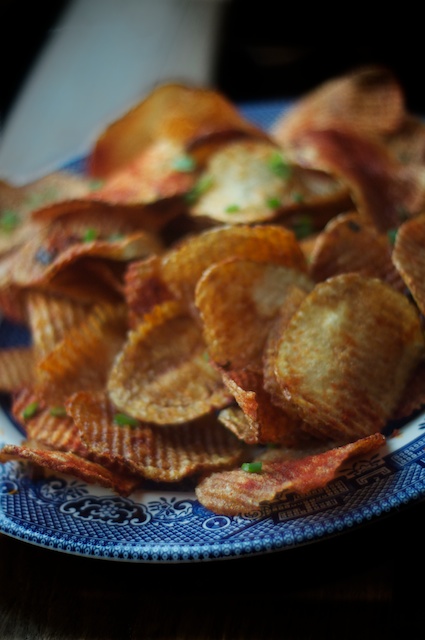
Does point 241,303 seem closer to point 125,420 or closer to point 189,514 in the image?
point 125,420

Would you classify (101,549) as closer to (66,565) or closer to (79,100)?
(66,565)

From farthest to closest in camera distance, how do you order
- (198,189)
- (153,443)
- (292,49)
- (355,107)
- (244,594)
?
(292,49)
(355,107)
(198,189)
(153,443)
(244,594)

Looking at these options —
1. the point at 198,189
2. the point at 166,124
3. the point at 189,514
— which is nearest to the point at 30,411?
the point at 189,514

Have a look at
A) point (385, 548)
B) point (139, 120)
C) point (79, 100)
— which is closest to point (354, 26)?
→ point (79, 100)

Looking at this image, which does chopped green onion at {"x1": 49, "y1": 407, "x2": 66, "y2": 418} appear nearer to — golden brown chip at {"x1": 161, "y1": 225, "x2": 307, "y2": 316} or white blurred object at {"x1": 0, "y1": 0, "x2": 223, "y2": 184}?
golden brown chip at {"x1": 161, "y1": 225, "x2": 307, "y2": 316}

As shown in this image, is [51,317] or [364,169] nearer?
[51,317]

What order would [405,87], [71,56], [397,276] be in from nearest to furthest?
1. [397,276]
2. [405,87]
3. [71,56]
